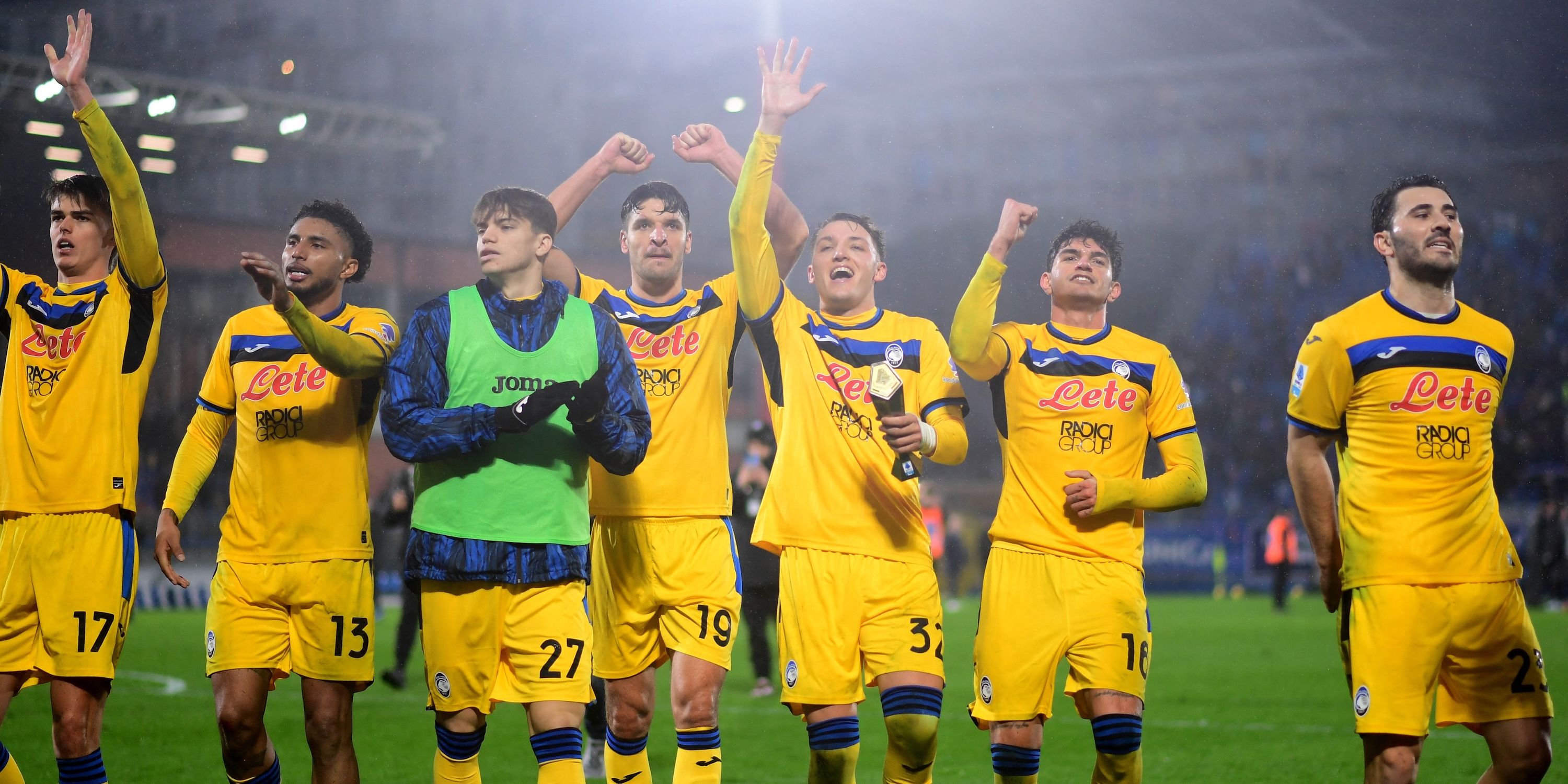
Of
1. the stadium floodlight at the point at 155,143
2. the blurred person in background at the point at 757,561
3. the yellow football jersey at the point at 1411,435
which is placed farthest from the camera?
the stadium floodlight at the point at 155,143

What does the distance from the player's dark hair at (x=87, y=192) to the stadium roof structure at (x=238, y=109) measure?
15.6 meters

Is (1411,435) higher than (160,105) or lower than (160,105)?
lower

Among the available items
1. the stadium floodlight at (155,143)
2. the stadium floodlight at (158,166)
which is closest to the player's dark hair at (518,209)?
the stadium floodlight at (155,143)

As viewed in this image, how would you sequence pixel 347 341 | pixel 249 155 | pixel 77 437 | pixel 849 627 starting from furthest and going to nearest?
1. pixel 249 155
2. pixel 849 627
3. pixel 77 437
4. pixel 347 341

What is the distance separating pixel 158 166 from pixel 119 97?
3.47 m

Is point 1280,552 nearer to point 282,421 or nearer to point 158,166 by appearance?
point 282,421

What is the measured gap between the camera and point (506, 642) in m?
4.30

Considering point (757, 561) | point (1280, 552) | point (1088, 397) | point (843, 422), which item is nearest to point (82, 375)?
point (843, 422)

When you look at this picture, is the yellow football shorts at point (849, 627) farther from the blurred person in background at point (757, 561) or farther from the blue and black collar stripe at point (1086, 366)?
the blurred person in background at point (757, 561)

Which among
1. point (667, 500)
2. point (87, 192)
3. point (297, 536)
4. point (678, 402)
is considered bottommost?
point (297, 536)

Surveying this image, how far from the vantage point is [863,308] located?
18.3 feet

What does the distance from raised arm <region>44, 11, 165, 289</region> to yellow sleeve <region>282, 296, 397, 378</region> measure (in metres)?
0.83

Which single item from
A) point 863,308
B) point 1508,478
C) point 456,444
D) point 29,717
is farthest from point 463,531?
point 1508,478

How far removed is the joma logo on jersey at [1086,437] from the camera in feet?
17.1
